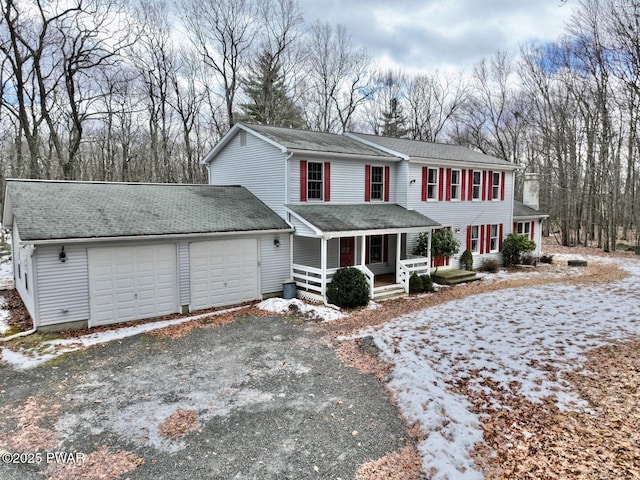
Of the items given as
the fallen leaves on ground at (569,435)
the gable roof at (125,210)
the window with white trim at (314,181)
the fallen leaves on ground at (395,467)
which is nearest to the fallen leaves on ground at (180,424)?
the fallen leaves on ground at (395,467)

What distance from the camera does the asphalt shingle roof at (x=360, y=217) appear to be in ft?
43.5

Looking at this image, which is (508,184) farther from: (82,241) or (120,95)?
(120,95)

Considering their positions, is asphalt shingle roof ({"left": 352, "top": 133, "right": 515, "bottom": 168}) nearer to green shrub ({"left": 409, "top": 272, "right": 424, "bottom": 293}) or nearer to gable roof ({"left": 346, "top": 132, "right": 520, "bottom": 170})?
gable roof ({"left": 346, "top": 132, "right": 520, "bottom": 170})

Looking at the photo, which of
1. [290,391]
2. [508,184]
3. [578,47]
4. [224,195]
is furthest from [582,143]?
[290,391]

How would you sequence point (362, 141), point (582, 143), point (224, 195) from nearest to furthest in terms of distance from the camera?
point (224, 195), point (362, 141), point (582, 143)

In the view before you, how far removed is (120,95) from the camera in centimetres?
2600

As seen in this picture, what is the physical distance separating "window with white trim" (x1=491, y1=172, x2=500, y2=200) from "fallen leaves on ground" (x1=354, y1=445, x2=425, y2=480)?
55.9 ft

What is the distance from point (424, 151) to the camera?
60.1ft

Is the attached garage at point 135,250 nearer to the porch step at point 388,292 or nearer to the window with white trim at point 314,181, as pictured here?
the window with white trim at point 314,181

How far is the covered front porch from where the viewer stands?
513 inches

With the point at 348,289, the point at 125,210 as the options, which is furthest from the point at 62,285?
the point at 348,289

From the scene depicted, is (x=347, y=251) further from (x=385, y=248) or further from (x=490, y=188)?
(x=490, y=188)

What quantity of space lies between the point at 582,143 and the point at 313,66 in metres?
20.1

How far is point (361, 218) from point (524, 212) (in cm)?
1212
